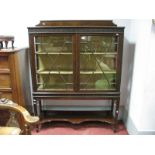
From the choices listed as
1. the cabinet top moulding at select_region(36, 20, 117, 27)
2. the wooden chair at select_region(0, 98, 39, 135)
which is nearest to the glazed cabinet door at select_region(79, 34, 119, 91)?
the cabinet top moulding at select_region(36, 20, 117, 27)

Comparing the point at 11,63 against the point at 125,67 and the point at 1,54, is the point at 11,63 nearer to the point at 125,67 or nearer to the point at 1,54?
the point at 1,54

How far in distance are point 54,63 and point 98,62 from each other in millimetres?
537

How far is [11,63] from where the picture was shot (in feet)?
6.40

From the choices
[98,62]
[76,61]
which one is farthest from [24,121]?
[98,62]

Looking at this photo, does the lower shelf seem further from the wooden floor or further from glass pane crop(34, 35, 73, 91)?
glass pane crop(34, 35, 73, 91)

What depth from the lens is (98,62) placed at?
89.0 inches

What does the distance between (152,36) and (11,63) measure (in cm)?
144

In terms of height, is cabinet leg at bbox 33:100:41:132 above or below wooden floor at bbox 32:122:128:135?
above

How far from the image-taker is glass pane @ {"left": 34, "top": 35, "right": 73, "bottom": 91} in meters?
2.16

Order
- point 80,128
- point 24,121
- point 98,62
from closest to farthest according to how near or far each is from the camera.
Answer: point 24,121, point 98,62, point 80,128

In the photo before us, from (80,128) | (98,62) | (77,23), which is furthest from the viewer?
(80,128)

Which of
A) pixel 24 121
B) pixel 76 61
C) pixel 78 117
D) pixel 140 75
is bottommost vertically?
pixel 78 117

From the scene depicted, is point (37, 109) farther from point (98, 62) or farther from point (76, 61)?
point (98, 62)
